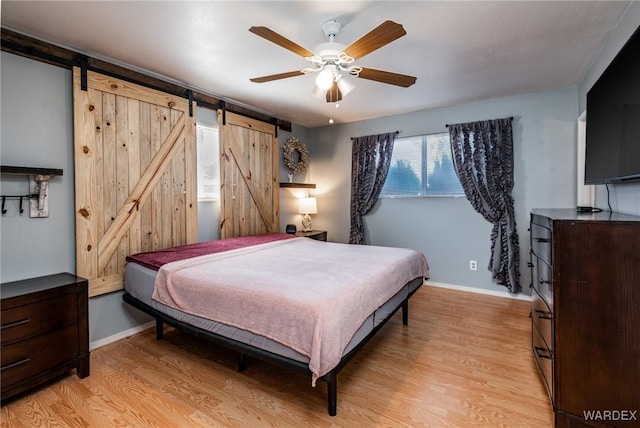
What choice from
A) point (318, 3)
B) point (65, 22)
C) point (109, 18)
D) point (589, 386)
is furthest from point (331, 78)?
point (589, 386)

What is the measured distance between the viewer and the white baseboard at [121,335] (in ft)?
8.51

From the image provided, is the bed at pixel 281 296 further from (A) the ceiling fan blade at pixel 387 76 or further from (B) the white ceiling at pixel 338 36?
(B) the white ceiling at pixel 338 36

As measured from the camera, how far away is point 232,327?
1.90 m

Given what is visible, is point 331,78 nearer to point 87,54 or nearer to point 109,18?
point 109,18

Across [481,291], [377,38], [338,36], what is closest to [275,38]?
[377,38]

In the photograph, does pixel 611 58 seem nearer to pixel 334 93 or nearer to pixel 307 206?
pixel 334 93

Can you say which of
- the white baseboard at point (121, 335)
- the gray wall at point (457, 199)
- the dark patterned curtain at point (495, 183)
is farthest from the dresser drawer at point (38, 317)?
the dark patterned curtain at point (495, 183)

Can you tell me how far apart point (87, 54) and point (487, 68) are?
3626mm

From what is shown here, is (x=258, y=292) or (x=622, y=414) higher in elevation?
(x=258, y=292)

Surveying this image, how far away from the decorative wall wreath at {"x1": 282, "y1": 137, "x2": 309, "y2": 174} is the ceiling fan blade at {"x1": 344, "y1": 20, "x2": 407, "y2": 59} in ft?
9.54

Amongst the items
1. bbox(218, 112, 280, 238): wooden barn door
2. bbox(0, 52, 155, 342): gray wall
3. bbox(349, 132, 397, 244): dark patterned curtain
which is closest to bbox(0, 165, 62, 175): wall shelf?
bbox(0, 52, 155, 342): gray wall

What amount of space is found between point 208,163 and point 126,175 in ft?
3.25

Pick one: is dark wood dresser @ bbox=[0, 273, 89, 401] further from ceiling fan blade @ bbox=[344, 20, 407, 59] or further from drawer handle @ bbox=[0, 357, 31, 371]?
ceiling fan blade @ bbox=[344, 20, 407, 59]

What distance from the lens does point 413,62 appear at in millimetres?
2723
